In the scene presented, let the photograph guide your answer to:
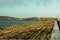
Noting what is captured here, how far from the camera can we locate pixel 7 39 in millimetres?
7809

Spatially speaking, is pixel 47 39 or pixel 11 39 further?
pixel 47 39

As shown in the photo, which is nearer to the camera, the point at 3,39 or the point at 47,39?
the point at 3,39

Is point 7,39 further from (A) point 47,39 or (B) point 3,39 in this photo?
(A) point 47,39

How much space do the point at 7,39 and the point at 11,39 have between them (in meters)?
0.17

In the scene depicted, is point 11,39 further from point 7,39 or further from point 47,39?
point 47,39

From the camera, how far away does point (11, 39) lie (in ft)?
25.7

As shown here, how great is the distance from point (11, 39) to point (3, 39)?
0.34 m

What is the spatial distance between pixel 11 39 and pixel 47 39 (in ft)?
8.25

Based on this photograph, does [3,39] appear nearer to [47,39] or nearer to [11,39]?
[11,39]

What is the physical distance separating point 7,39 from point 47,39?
264 centimetres

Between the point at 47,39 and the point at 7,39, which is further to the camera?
the point at 47,39

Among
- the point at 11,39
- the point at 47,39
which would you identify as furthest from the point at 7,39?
the point at 47,39

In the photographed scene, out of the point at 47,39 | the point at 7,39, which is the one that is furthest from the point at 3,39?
the point at 47,39

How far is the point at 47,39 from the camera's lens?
969cm
